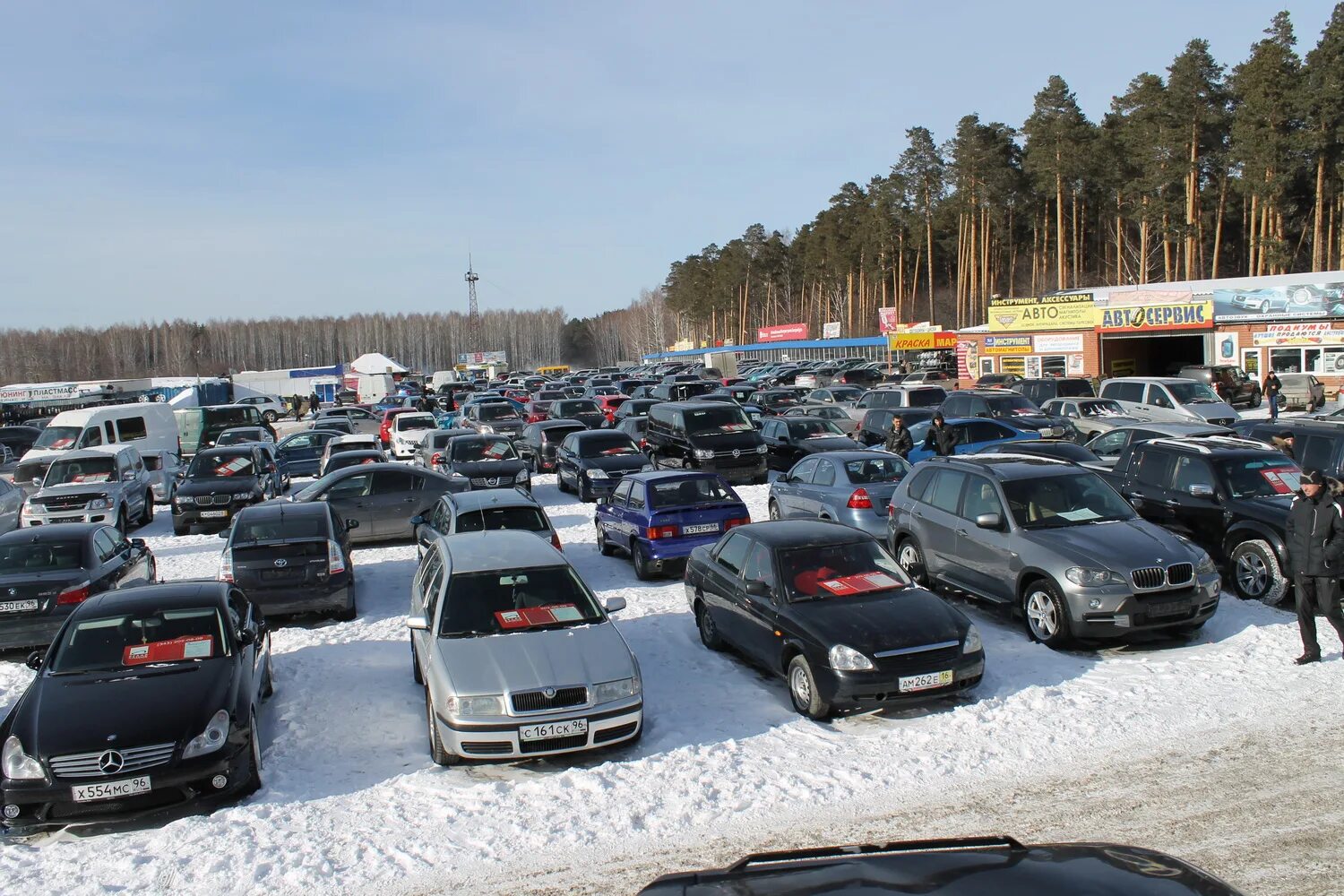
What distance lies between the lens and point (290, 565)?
12148mm

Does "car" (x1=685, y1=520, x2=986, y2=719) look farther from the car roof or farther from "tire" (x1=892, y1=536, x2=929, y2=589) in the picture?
"tire" (x1=892, y1=536, x2=929, y2=589)

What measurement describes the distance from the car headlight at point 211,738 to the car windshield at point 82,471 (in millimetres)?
15576

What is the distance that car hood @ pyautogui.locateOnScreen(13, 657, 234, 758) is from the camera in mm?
6957

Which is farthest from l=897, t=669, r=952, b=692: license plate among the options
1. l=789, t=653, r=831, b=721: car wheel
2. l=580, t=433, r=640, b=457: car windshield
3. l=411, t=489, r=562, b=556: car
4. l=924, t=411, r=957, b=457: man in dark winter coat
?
Result: l=580, t=433, r=640, b=457: car windshield

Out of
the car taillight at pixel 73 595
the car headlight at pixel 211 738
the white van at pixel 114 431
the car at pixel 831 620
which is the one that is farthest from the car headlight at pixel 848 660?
the white van at pixel 114 431

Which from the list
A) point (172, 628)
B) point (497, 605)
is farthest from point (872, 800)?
point (172, 628)

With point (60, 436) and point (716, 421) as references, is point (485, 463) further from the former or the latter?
point (60, 436)

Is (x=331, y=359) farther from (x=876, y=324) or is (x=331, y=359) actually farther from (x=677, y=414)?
(x=677, y=414)

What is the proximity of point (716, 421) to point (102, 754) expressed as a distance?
1748 cm

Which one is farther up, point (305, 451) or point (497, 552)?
point (497, 552)

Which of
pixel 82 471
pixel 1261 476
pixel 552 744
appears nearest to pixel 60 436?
pixel 82 471

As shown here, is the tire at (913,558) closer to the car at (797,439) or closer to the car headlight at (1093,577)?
the car headlight at (1093,577)

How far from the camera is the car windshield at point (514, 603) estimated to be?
8.47 m

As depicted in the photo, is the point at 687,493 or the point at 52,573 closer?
the point at 52,573
